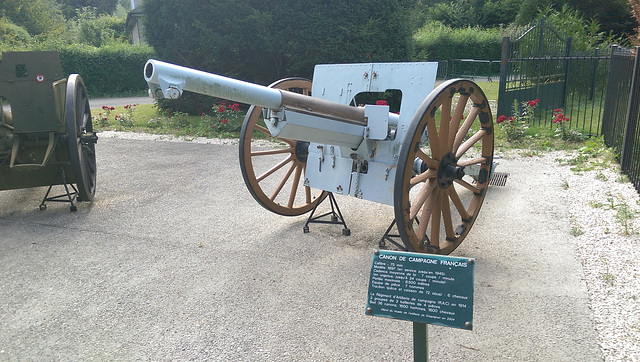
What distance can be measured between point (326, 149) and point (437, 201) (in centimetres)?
138

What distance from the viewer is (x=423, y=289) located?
2051mm

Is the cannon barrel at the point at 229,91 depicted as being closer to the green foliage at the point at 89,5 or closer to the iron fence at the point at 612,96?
the iron fence at the point at 612,96

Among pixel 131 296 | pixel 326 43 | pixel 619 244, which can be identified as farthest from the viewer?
pixel 326 43

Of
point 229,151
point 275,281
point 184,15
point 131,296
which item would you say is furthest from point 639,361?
point 184,15

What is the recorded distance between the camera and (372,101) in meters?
12.0

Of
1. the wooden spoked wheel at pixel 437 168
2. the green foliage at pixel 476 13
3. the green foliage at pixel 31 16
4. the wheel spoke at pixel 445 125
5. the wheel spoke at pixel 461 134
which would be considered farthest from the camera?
the green foliage at pixel 476 13

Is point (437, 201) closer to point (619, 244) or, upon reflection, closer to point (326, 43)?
point (619, 244)

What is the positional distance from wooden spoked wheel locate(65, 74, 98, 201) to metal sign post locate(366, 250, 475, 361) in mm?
4034

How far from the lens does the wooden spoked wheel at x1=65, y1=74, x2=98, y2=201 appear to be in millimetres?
5031

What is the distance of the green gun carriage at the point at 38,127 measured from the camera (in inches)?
209

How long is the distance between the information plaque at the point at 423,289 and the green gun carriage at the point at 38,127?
4126 mm

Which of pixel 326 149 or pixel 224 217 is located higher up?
pixel 326 149

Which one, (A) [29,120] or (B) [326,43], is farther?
(B) [326,43]

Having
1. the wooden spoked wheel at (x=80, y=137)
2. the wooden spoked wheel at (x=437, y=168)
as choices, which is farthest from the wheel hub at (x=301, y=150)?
the wooden spoked wheel at (x=80, y=137)
